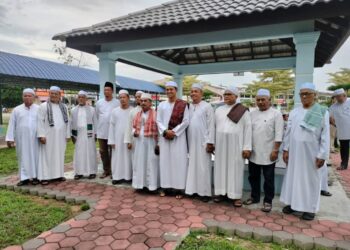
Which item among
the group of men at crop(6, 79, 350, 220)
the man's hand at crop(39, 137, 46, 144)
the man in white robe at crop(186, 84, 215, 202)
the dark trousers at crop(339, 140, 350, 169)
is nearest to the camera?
the group of men at crop(6, 79, 350, 220)

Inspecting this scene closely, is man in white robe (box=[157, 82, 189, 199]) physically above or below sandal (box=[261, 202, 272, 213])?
above

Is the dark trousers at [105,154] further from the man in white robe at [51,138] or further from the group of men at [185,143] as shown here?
the man in white robe at [51,138]

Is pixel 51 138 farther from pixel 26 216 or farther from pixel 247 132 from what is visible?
pixel 247 132

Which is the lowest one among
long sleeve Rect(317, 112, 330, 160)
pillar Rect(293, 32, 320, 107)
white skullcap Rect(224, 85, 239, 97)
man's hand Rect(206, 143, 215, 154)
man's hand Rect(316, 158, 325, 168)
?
man's hand Rect(316, 158, 325, 168)

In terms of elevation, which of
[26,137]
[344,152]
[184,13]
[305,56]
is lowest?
[344,152]

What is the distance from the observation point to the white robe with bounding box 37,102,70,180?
5.08 m

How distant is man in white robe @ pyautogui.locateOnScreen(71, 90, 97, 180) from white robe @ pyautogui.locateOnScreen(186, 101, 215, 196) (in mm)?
2274

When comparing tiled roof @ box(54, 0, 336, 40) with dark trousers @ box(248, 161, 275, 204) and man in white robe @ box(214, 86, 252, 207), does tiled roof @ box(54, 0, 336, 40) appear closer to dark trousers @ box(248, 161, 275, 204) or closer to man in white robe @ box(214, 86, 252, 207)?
man in white robe @ box(214, 86, 252, 207)

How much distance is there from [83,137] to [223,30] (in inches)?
133

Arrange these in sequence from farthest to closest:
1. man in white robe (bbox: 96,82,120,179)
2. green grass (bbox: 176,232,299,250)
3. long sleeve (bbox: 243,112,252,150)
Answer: man in white robe (bbox: 96,82,120,179) → long sleeve (bbox: 243,112,252,150) → green grass (bbox: 176,232,299,250)

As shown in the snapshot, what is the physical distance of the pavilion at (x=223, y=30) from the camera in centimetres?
417

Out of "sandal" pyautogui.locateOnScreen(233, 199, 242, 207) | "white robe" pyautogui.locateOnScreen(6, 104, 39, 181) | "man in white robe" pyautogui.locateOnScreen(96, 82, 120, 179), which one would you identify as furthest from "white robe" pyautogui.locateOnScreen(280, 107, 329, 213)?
"white robe" pyautogui.locateOnScreen(6, 104, 39, 181)

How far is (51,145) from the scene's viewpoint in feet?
17.0

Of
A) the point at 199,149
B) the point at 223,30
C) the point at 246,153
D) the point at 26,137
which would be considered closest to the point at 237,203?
the point at 246,153
